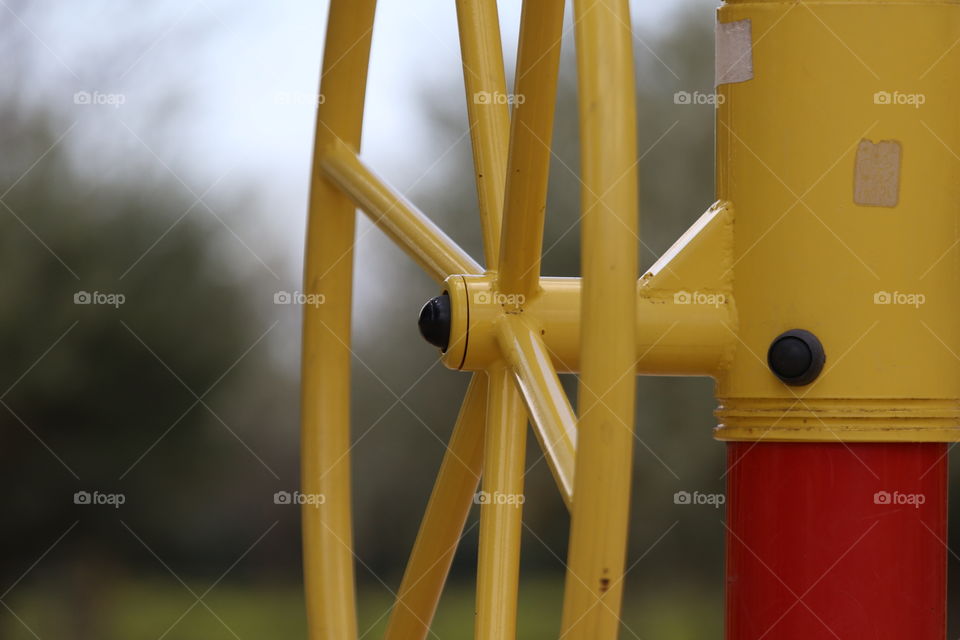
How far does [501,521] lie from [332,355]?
0.31m

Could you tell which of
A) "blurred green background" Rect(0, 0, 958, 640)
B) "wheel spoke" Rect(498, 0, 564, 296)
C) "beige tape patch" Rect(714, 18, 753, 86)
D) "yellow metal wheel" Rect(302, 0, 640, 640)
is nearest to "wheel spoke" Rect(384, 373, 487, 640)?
"yellow metal wheel" Rect(302, 0, 640, 640)

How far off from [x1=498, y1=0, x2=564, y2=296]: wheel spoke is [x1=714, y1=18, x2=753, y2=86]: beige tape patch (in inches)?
8.2

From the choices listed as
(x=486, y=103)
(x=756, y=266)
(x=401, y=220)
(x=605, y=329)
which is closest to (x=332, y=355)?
(x=401, y=220)

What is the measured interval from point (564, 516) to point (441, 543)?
438cm

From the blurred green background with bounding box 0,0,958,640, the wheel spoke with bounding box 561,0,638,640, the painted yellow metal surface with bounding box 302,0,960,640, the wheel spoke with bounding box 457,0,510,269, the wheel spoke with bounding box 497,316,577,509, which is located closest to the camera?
the wheel spoke with bounding box 561,0,638,640

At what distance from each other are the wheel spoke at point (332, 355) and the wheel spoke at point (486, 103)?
4.7 inches

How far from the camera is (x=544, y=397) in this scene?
2.70ft

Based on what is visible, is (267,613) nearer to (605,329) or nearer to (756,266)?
(756,266)

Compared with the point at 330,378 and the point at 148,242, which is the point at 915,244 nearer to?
the point at 330,378

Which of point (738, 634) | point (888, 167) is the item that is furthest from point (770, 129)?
point (738, 634)

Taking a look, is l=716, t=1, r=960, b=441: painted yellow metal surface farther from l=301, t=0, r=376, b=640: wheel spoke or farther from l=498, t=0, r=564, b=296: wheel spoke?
l=301, t=0, r=376, b=640: wheel spoke

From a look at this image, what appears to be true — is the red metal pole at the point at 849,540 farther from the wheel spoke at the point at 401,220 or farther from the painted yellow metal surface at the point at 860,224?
the wheel spoke at the point at 401,220

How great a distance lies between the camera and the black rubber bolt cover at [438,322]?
0.93 meters

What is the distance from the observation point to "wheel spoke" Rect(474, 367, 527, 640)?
2.74ft
